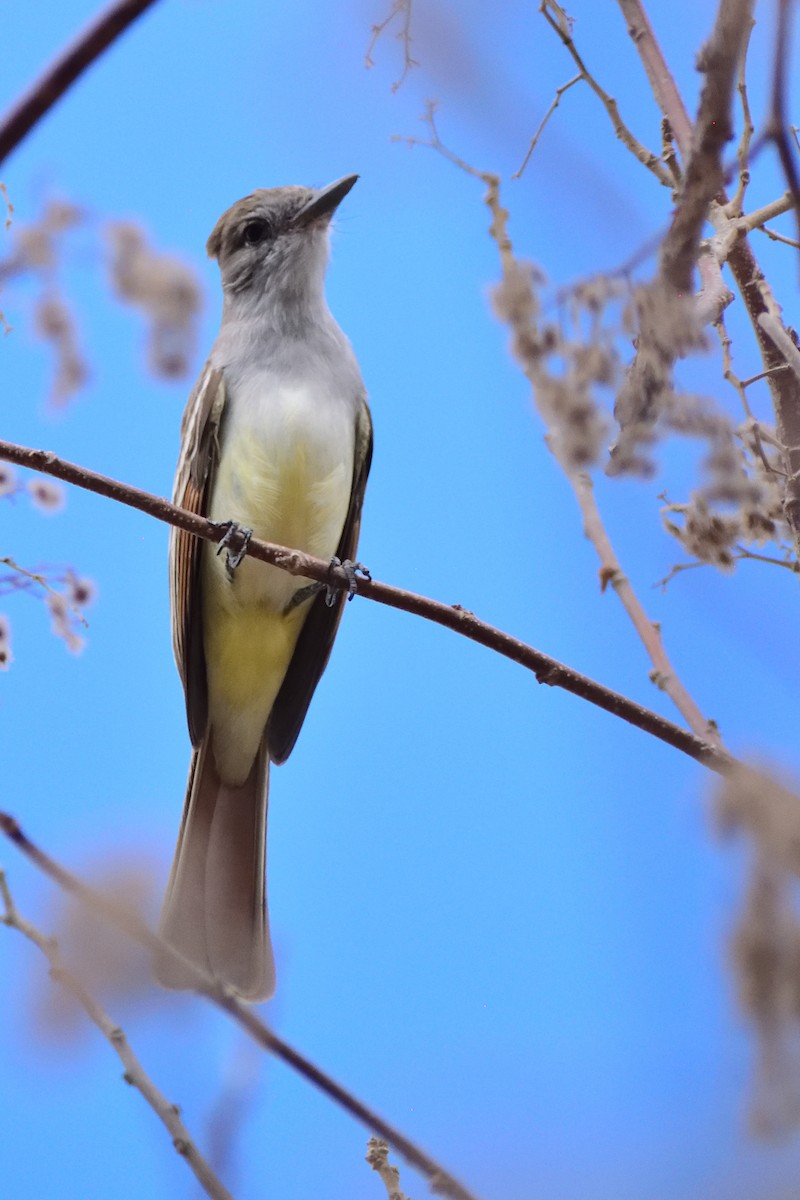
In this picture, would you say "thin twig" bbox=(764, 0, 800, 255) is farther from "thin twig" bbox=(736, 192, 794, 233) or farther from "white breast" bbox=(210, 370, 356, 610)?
"white breast" bbox=(210, 370, 356, 610)

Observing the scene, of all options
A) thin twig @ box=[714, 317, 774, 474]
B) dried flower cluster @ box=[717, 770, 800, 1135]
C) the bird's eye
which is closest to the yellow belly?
the bird's eye

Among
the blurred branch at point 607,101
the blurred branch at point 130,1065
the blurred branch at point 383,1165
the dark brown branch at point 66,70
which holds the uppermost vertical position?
the blurred branch at point 607,101

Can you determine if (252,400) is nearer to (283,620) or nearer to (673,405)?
(283,620)

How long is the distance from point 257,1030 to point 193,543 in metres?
1.92

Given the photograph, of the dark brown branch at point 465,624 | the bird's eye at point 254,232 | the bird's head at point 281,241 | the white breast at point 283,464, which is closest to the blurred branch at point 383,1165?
the dark brown branch at point 465,624

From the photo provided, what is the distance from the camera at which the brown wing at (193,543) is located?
9.43ft

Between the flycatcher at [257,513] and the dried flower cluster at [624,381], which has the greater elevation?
the flycatcher at [257,513]

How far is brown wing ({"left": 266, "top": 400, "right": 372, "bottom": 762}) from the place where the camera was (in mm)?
3100

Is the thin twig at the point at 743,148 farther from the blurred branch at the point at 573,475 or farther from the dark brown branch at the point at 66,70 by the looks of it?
the dark brown branch at the point at 66,70

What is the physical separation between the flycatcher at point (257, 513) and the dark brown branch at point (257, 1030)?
1.53 metres

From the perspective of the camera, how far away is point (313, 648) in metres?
3.15

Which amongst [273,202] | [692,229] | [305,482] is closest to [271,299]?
[273,202]

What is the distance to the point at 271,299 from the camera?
3168mm

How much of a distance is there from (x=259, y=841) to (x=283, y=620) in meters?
0.54
